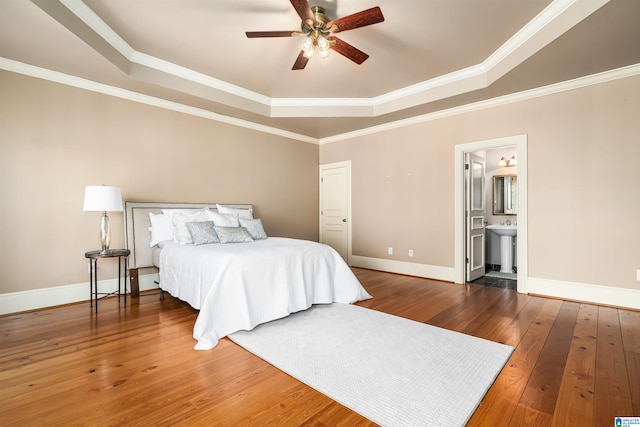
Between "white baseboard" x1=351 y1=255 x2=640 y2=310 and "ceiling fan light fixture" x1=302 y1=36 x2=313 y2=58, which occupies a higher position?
"ceiling fan light fixture" x1=302 y1=36 x2=313 y2=58

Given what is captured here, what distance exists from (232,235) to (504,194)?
4.91 metres

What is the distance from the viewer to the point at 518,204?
3.94 m

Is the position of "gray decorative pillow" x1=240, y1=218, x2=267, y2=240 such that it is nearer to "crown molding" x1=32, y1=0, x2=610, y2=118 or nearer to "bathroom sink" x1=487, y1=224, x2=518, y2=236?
"crown molding" x1=32, y1=0, x2=610, y2=118

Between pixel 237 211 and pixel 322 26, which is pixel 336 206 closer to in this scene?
pixel 237 211

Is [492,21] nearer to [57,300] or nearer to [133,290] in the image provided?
[133,290]

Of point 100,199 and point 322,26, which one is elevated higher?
point 322,26

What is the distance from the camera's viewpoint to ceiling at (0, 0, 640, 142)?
101 inches

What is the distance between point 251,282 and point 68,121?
2.98 m

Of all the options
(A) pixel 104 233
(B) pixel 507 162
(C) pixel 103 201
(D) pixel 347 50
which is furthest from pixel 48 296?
(B) pixel 507 162

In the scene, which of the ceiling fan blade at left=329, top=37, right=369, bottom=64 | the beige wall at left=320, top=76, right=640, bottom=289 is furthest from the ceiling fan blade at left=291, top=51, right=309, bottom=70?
the beige wall at left=320, top=76, right=640, bottom=289

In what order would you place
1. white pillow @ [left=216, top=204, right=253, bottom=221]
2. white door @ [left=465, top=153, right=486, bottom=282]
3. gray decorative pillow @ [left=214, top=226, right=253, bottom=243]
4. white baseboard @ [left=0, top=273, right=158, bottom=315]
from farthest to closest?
white door @ [left=465, top=153, right=486, bottom=282], white pillow @ [left=216, top=204, right=253, bottom=221], gray decorative pillow @ [left=214, top=226, right=253, bottom=243], white baseboard @ [left=0, top=273, right=158, bottom=315]

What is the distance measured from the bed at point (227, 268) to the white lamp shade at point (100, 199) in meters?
0.59

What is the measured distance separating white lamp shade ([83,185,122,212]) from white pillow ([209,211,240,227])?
1.07 meters

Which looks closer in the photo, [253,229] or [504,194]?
[253,229]
